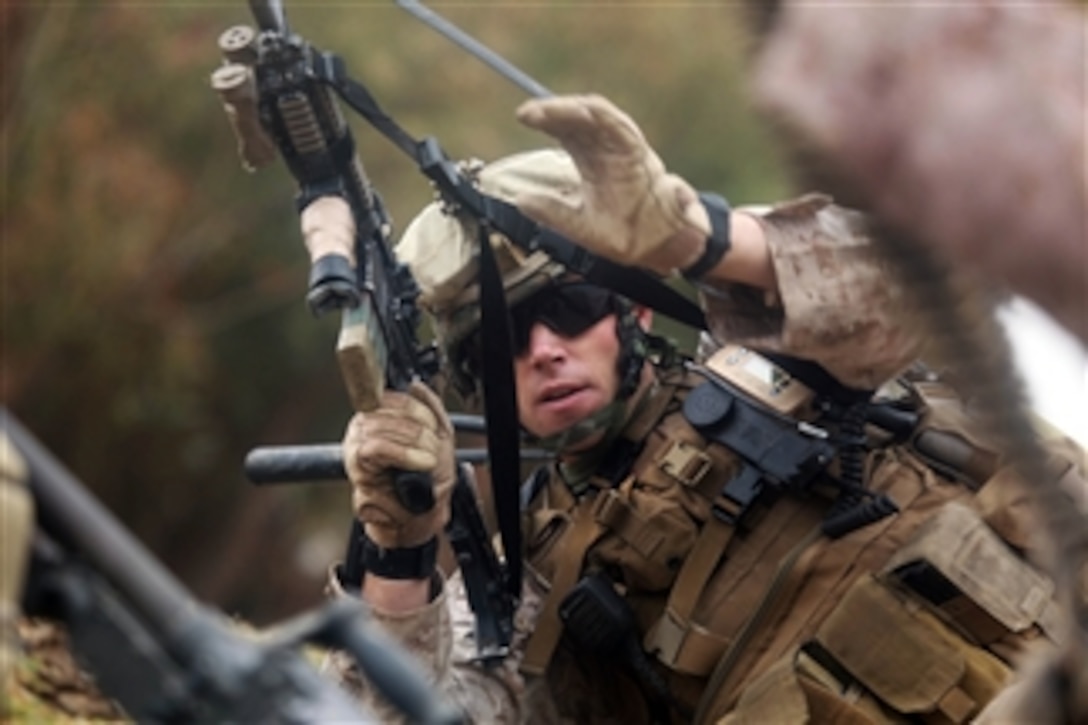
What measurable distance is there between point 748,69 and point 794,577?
7.79 ft

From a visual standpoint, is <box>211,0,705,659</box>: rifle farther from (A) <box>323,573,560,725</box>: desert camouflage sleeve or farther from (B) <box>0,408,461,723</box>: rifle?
(B) <box>0,408,461,723</box>: rifle

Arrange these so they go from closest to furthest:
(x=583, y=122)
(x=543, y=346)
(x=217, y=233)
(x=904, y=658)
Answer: (x=583, y=122), (x=904, y=658), (x=543, y=346), (x=217, y=233)

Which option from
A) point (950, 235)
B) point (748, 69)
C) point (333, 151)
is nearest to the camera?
point (950, 235)

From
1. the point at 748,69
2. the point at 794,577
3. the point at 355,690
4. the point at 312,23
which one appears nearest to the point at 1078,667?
the point at 748,69

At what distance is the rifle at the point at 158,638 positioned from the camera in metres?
1.42

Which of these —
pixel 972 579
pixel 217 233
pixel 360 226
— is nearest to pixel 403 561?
pixel 360 226

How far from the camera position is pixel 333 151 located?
140 inches

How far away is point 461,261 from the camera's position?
13.0 feet

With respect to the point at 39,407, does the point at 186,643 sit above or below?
above

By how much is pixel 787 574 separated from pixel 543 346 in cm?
83

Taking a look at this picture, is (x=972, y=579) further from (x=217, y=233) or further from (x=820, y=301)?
(x=217, y=233)

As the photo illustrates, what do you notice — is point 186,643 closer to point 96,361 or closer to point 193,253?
point 96,361

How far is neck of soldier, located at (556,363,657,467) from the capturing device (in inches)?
161

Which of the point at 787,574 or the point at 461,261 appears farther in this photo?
the point at 461,261
